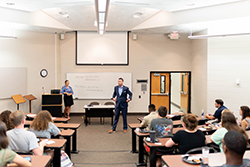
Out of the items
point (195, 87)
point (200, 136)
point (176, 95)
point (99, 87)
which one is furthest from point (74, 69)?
point (200, 136)

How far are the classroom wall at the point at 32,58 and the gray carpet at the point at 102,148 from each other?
2.90m

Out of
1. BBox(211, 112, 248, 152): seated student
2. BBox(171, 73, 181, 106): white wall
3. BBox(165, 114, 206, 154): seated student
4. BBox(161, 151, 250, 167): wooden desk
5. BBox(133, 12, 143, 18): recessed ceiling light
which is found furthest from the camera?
BBox(171, 73, 181, 106): white wall

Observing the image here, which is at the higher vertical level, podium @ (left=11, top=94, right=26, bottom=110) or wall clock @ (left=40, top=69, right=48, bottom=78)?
wall clock @ (left=40, top=69, right=48, bottom=78)

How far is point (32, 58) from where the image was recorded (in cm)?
985

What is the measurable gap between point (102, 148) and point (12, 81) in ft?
17.0

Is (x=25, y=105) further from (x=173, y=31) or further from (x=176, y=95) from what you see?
(x=176, y=95)

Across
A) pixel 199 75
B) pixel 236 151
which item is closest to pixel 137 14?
pixel 199 75

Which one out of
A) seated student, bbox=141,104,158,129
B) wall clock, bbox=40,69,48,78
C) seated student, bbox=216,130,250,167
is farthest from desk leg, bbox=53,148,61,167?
wall clock, bbox=40,69,48,78

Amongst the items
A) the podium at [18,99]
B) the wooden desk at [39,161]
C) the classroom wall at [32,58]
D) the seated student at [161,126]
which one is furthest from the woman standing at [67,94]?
the wooden desk at [39,161]

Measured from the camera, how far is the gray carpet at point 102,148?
16.8 ft

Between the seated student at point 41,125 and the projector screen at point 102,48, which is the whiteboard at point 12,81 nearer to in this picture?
the projector screen at point 102,48

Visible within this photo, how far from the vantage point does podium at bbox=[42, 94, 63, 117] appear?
9.35m

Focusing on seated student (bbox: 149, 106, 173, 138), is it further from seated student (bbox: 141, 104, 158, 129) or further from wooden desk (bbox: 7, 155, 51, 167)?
wooden desk (bbox: 7, 155, 51, 167)

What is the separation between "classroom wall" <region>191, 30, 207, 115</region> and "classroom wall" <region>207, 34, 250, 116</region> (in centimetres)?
Result: 47
